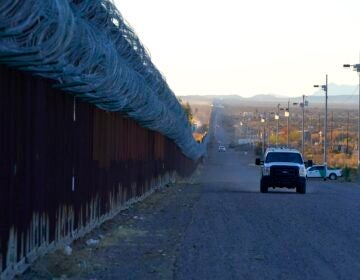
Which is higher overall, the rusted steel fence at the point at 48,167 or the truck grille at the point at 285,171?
the rusted steel fence at the point at 48,167

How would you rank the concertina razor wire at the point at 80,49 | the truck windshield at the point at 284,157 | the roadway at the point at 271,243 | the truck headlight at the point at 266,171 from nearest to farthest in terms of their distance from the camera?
the concertina razor wire at the point at 80,49 → the roadway at the point at 271,243 → the truck headlight at the point at 266,171 → the truck windshield at the point at 284,157

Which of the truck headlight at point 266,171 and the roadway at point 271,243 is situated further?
the truck headlight at point 266,171

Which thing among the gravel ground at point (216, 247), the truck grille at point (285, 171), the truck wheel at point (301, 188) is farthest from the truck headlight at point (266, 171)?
the gravel ground at point (216, 247)

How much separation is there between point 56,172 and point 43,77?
1.90 m

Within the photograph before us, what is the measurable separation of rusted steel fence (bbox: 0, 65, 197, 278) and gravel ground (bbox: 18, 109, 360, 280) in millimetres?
424

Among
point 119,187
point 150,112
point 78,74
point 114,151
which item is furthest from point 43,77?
point 150,112

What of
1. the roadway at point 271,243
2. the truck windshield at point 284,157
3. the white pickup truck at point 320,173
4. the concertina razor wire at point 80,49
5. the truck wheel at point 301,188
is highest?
the concertina razor wire at point 80,49

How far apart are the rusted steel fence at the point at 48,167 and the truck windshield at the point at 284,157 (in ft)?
→ 61.9

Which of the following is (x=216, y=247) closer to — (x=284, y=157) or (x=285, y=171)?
(x=285, y=171)

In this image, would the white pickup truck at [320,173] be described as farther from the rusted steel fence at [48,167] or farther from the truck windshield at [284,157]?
the rusted steel fence at [48,167]

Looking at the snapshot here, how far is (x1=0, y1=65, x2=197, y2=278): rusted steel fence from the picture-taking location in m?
9.95

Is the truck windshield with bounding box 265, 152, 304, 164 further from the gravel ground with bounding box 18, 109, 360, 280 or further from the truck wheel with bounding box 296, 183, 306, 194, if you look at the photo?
the gravel ground with bounding box 18, 109, 360, 280

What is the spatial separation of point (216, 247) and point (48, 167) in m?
4.07

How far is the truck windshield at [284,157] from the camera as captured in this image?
39188mm
